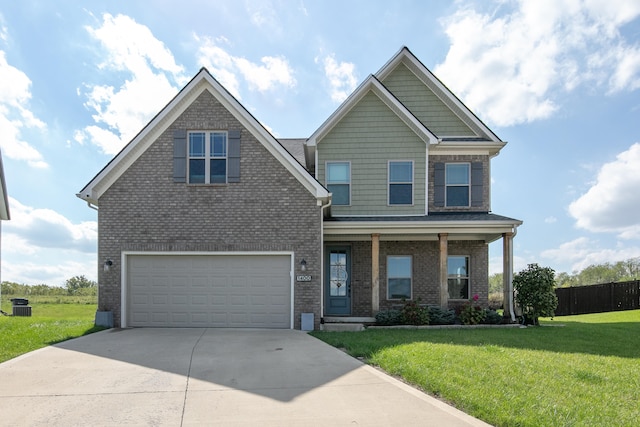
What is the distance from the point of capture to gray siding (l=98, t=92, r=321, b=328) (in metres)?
11.9

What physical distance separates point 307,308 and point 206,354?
4150mm

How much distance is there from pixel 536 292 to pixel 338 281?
246 inches

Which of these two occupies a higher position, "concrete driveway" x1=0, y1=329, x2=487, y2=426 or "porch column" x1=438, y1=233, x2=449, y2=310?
"porch column" x1=438, y1=233, x2=449, y2=310

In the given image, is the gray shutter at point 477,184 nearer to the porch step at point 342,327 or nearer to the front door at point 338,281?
the front door at point 338,281

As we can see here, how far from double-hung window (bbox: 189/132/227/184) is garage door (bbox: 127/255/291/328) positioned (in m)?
2.31

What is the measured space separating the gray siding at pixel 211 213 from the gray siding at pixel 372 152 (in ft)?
8.88

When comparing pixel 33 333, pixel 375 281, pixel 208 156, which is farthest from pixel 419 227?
pixel 33 333

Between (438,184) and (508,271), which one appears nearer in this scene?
(508,271)

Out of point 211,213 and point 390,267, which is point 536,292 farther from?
point 211,213

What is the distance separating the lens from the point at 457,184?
14.9m

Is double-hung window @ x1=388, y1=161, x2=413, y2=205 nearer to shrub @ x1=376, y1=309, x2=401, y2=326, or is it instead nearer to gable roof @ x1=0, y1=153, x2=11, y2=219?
shrub @ x1=376, y1=309, x2=401, y2=326

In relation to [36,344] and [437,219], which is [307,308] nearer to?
[437,219]

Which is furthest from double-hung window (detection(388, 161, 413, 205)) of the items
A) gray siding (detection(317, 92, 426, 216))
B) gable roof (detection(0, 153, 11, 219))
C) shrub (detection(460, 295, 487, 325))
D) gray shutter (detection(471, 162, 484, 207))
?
gable roof (detection(0, 153, 11, 219))

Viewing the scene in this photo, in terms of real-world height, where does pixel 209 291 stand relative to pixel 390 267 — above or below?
below
